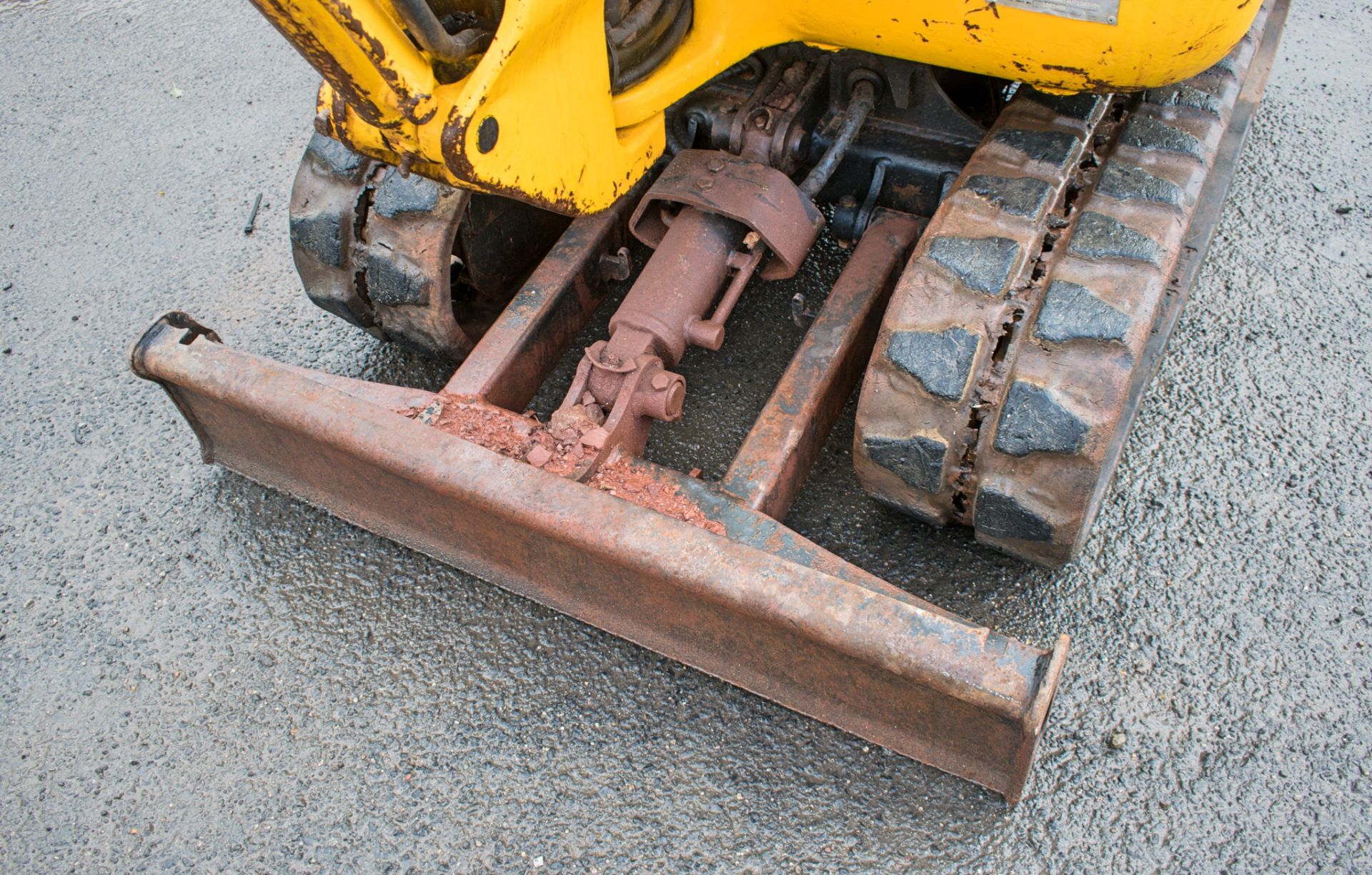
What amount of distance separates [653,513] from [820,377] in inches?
25.4

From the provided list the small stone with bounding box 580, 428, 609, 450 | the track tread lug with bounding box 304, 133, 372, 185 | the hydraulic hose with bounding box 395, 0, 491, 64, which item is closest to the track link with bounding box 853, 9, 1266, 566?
the small stone with bounding box 580, 428, 609, 450

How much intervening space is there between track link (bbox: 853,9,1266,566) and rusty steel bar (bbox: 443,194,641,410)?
85 centimetres

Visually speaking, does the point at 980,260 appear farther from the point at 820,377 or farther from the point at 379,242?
the point at 379,242

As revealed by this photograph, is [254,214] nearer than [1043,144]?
No

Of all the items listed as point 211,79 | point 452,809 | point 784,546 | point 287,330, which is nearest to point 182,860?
point 452,809

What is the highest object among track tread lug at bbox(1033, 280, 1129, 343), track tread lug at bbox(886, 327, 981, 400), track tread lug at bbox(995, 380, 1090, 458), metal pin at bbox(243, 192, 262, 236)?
track tread lug at bbox(1033, 280, 1129, 343)

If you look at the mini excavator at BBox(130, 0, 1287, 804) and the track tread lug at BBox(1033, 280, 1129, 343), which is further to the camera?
the track tread lug at BBox(1033, 280, 1129, 343)

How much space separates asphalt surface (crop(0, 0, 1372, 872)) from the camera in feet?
7.51

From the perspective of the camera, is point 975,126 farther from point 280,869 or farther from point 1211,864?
point 280,869

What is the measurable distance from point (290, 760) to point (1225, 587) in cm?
223

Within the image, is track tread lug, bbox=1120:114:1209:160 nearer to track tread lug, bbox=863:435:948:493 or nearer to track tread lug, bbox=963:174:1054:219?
track tread lug, bbox=963:174:1054:219

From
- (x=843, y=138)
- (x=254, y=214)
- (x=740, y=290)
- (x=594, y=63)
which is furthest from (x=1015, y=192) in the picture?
(x=254, y=214)

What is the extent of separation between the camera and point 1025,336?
7.15 ft

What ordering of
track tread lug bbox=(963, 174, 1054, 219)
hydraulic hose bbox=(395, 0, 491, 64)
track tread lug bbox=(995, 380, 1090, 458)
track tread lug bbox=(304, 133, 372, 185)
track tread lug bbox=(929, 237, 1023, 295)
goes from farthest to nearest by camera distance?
track tread lug bbox=(304, 133, 372, 185)
track tread lug bbox=(963, 174, 1054, 219)
track tread lug bbox=(929, 237, 1023, 295)
track tread lug bbox=(995, 380, 1090, 458)
hydraulic hose bbox=(395, 0, 491, 64)
